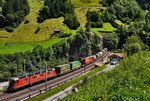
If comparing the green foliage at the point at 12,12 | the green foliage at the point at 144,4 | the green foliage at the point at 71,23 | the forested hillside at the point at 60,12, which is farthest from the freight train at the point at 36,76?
the green foliage at the point at 144,4

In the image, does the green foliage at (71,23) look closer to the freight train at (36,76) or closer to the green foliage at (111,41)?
the green foliage at (111,41)

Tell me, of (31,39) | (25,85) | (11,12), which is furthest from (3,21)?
(25,85)

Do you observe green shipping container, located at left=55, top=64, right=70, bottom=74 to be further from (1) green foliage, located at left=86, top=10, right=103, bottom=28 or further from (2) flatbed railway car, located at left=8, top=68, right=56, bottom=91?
(1) green foliage, located at left=86, top=10, right=103, bottom=28

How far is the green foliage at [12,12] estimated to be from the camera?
115 meters

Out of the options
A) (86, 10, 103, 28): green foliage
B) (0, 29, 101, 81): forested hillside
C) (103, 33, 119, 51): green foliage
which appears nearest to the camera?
(0, 29, 101, 81): forested hillside

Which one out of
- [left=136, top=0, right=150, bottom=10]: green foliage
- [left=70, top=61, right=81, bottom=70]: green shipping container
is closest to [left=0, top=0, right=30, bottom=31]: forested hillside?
[left=70, top=61, right=81, bottom=70]: green shipping container

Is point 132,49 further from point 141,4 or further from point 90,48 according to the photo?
point 141,4

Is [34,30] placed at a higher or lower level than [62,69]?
higher

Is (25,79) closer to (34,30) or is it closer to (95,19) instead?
(34,30)

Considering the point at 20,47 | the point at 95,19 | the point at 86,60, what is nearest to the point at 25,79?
the point at 86,60

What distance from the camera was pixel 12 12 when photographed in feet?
403

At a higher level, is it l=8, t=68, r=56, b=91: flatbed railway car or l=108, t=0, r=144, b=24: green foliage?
l=108, t=0, r=144, b=24: green foliage

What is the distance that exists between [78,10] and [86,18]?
740 inches

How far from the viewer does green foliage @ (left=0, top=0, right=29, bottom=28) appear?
11482 cm
